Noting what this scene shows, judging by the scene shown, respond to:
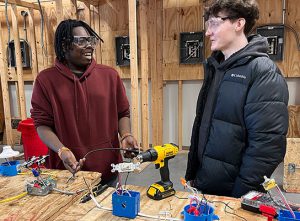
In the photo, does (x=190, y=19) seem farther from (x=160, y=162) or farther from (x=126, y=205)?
(x=126, y=205)

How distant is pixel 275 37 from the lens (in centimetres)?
358

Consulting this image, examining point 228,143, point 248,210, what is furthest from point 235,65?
point 248,210

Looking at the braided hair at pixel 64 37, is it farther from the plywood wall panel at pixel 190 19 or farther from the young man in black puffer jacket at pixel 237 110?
the plywood wall panel at pixel 190 19

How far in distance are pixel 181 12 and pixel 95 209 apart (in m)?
3.53

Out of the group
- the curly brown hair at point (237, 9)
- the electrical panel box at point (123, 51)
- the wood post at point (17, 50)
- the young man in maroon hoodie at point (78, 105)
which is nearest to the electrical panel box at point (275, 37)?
the electrical panel box at point (123, 51)

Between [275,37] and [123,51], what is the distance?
2.17 m

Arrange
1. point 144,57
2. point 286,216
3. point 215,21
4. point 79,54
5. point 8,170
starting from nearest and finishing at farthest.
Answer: point 286,216, point 215,21, point 8,170, point 79,54, point 144,57

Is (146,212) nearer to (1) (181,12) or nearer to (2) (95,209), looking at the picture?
(2) (95,209)

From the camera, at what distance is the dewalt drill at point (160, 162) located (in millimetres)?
1122

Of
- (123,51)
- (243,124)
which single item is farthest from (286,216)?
(123,51)

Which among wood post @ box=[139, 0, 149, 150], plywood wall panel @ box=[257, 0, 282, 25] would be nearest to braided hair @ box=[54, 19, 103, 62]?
wood post @ box=[139, 0, 149, 150]

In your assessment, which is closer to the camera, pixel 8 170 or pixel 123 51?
pixel 8 170

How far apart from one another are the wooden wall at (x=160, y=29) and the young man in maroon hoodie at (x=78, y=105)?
2.39m

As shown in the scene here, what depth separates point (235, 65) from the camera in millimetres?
1222
